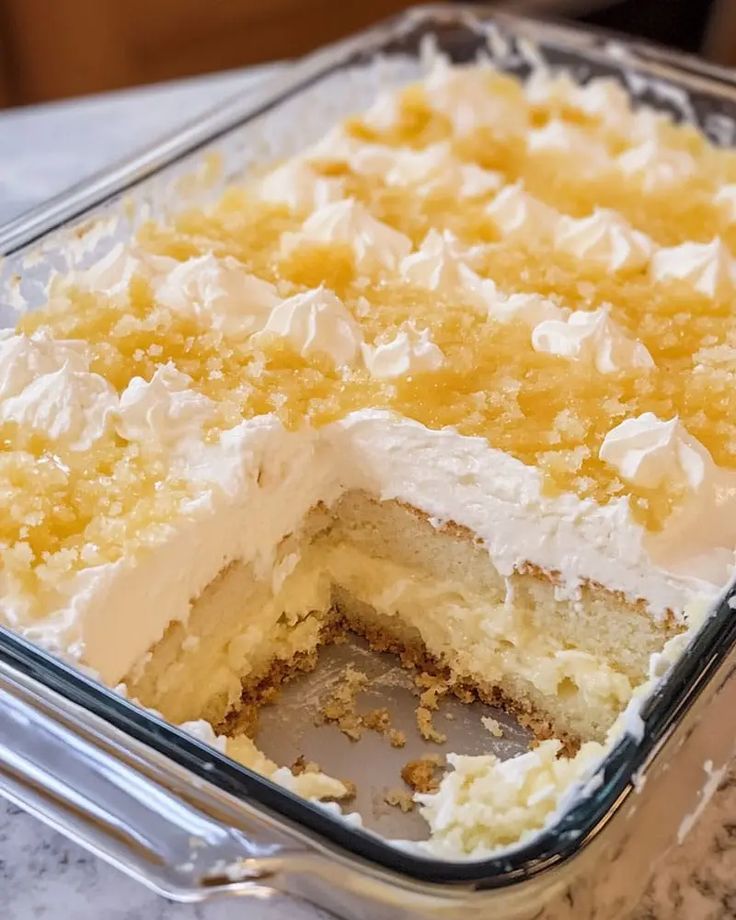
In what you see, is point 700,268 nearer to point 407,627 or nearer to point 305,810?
point 407,627

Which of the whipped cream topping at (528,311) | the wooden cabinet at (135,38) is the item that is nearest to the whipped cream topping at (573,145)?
the whipped cream topping at (528,311)

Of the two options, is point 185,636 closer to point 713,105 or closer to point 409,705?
point 409,705

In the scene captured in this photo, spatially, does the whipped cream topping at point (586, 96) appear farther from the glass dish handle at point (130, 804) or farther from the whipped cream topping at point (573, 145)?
the glass dish handle at point (130, 804)

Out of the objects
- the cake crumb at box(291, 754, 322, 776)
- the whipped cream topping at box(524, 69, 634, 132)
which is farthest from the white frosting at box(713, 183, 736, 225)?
the cake crumb at box(291, 754, 322, 776)

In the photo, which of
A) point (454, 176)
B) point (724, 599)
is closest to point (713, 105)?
point (454, 176)

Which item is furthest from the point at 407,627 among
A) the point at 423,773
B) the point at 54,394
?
the point at 54,394

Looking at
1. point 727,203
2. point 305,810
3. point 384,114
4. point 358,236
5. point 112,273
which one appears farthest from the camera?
point 384,114
